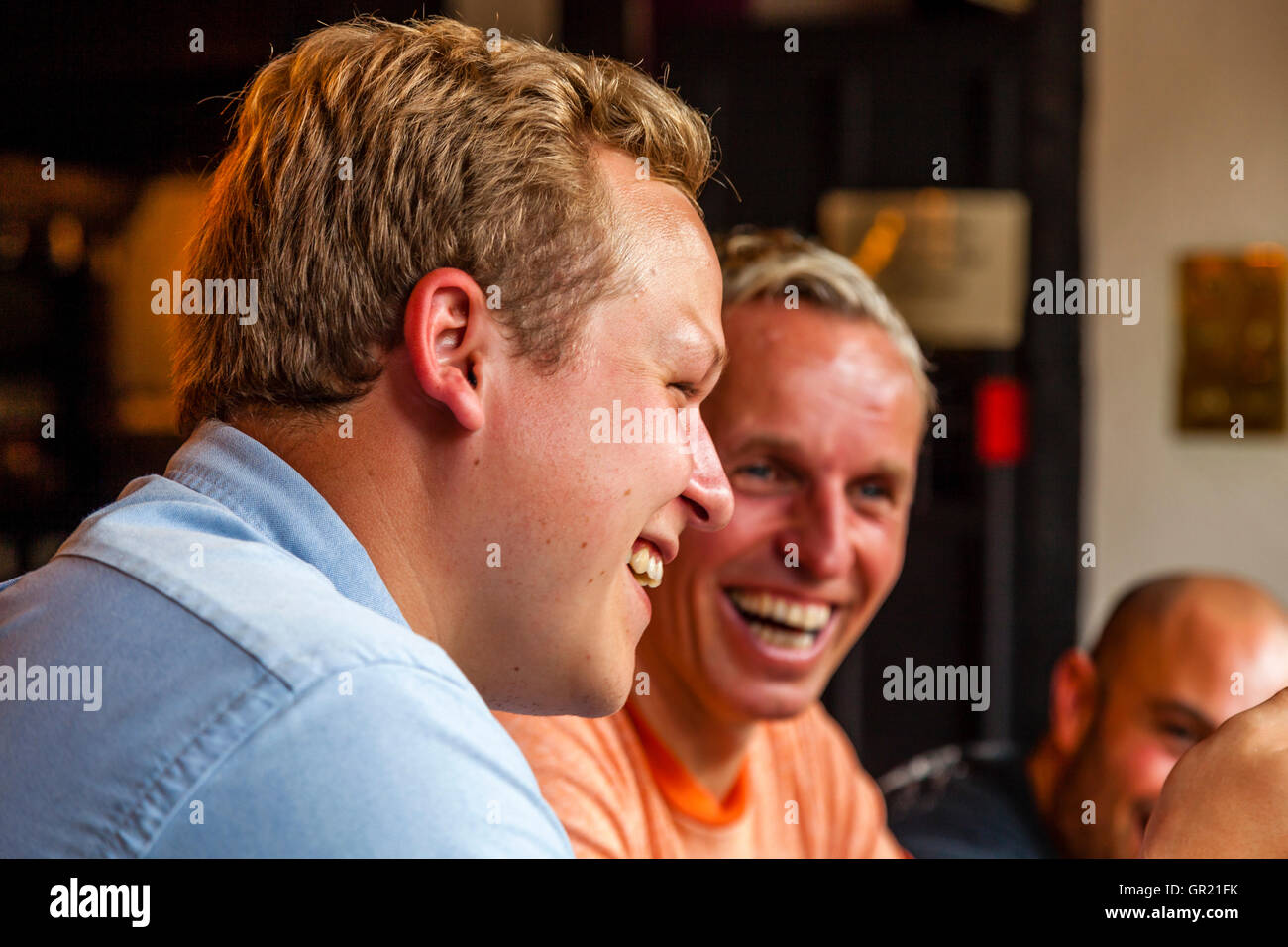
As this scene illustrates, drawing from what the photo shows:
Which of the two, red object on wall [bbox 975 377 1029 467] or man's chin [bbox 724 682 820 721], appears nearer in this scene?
man's chin [bbox 724 682 820 721]

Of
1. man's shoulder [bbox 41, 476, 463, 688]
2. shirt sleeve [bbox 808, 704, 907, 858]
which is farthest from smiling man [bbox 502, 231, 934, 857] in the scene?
man's shoulder [bbox 41, 476, 463, 688]

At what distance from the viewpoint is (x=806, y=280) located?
104 centimetres

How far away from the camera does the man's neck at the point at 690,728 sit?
101cm

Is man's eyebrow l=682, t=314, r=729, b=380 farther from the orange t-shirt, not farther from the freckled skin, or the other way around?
the orange t-shirt

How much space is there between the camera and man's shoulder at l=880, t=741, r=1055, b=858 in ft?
4.32

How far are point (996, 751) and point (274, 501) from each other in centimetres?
118

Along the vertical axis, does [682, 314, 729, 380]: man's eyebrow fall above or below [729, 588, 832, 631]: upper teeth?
above

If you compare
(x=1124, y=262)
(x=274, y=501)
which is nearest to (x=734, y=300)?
(x=274, y=501)

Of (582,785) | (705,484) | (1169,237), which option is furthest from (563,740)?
(1169,237)

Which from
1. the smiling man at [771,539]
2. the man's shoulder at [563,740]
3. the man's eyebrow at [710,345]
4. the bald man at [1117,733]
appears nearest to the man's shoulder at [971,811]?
the bald man at [1117,733]

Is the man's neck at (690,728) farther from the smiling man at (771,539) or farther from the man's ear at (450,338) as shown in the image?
the man's ear at (450,338)

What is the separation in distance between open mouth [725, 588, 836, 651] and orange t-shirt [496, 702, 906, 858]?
0.38 feet

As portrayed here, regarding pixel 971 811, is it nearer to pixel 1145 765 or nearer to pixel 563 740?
pixel 1145 765

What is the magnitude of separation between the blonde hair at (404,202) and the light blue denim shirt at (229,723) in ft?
0.50
